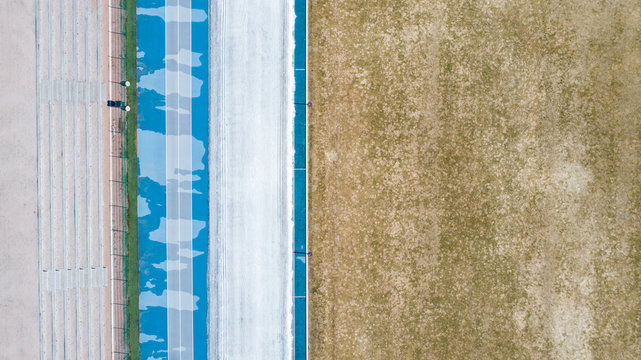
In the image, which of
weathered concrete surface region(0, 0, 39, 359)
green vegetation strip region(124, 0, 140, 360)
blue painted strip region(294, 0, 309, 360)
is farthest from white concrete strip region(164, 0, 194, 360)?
weathered concrete surface region(0, 0, 39, 359)

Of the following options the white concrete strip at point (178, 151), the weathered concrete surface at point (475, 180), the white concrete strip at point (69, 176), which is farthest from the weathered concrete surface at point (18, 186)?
the weathered concrete surface at point (475, 180)

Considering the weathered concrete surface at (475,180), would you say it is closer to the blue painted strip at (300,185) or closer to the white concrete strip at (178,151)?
the blue painted strip at (300,185)

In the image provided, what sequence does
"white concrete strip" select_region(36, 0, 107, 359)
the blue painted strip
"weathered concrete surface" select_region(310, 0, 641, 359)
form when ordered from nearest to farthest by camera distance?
1. "white concrete strip" select_region(36, 0, 107, 359)
2. "weathered concrete surface" select_region(310, 0, 641, 359)
3. the blue painted strip

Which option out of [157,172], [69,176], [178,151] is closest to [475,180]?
[178,151]

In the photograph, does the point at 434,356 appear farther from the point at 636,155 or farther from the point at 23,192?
the point at 23,192

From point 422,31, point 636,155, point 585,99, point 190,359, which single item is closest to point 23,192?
point 190,359

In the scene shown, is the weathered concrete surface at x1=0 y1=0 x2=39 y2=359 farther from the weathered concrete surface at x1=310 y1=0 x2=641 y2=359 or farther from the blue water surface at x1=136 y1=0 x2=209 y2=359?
the weathered concrete surface at x1=310 y1=0 x2=641 y2=359
